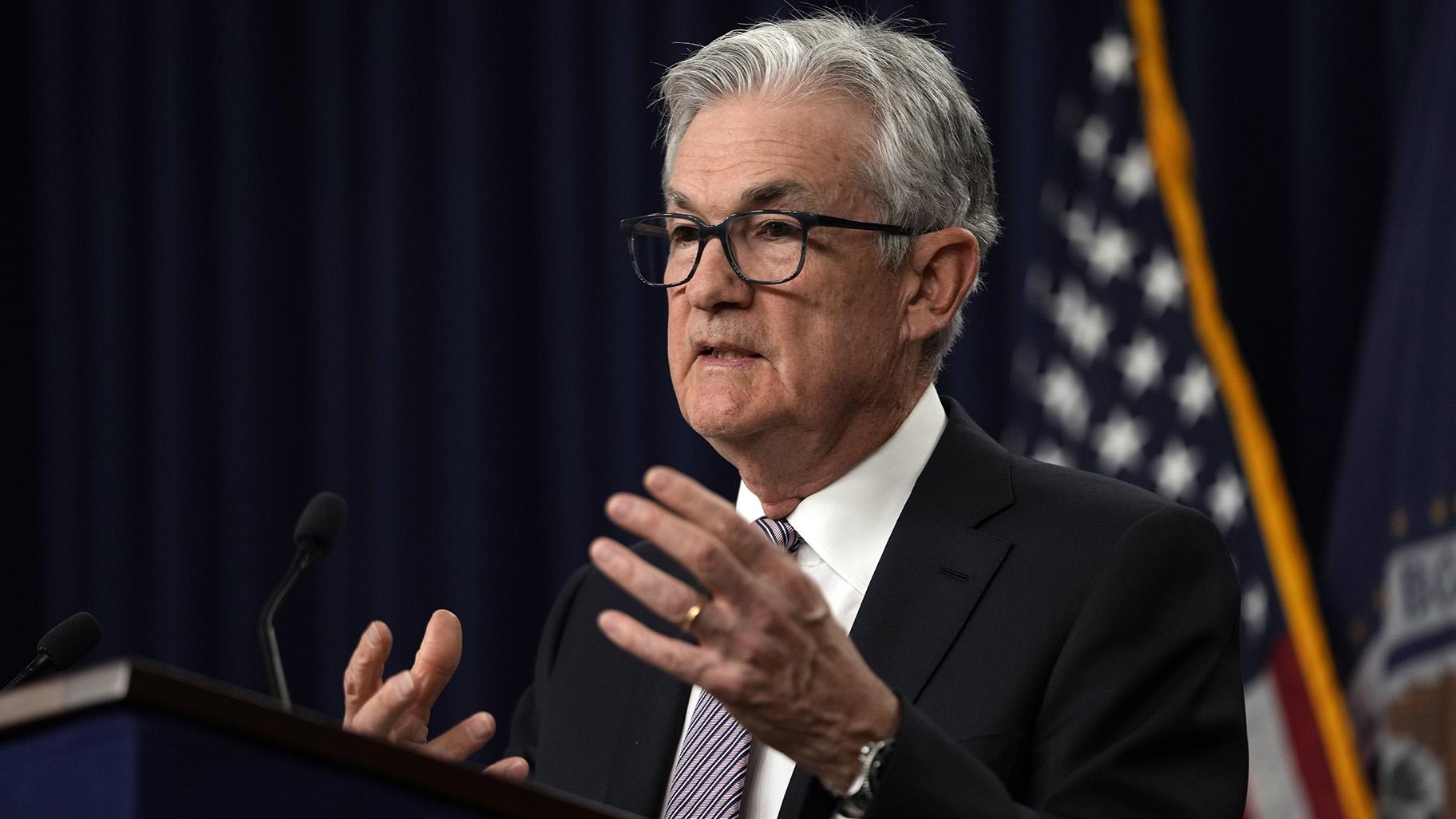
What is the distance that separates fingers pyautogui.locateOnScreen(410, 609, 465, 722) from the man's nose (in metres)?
0.45

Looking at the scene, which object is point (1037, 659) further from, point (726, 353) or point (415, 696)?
point (415, 696)

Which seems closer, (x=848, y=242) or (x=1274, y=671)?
(x=848, y=242)

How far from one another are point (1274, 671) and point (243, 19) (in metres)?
2.99

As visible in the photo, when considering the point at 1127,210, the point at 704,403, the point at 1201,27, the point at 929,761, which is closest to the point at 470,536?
the point at 1127,210

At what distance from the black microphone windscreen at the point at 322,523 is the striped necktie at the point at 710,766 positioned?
41 centimetres

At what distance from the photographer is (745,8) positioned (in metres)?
3.99

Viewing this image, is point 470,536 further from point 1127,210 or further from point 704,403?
point 704,403

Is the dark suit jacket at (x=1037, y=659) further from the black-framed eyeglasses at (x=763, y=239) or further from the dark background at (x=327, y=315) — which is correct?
the dark background at (x=327, y=315)

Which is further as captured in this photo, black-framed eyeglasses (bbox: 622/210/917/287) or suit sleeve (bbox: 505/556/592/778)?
suit sleeve (bbox: 505/556/592/778)

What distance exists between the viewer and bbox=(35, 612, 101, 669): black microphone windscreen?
63.9 inches

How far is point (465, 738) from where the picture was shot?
5.49ft

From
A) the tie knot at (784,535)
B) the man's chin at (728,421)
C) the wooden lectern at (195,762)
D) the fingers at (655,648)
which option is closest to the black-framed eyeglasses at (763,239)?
the man's chin at (728,421)

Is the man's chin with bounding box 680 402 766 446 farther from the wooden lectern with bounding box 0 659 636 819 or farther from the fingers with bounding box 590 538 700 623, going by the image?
the wooden lectern with bounding box 0 659 636 819

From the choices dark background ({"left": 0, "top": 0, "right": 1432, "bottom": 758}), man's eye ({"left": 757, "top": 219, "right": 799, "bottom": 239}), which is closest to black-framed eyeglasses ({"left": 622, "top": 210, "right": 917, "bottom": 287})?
man's eye ({"left": 757, "top": 219, "right": 799, "bottom": 239})
